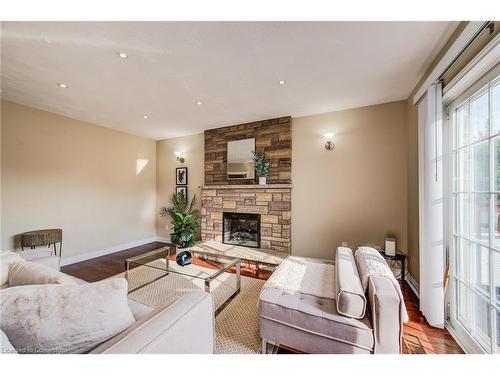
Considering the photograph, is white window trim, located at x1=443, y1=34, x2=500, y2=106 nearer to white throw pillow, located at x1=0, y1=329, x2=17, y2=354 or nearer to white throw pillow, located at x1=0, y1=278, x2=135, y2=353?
white throw pillow, located at x1=0, y1=278, x2=135, y2=353

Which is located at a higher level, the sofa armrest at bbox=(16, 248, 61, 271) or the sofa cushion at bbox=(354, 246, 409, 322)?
the sofa cushion at bbox=(354, 246, 409, 322)

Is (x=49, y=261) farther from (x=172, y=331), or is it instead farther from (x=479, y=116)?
(x=479, y=116)

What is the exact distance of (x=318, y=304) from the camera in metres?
1.41

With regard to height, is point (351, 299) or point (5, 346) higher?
point (5, 346)

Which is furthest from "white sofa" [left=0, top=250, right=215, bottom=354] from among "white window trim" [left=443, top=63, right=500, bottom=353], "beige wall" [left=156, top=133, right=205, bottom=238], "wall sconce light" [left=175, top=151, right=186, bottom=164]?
"wall sconce light" [left=175, top=151, right=186, bottom=164]

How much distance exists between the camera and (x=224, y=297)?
2227mm

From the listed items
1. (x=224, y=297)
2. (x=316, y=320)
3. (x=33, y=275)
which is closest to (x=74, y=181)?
(x=33, y=275)

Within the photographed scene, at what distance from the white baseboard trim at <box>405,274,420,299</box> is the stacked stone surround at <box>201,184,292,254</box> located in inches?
62.6

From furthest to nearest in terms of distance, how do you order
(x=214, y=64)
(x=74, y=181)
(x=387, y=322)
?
1. (x=74, y=181)
2. (x=214, y=64)
3. (x=387, y=322)

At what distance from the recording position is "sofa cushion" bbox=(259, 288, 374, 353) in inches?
48.4

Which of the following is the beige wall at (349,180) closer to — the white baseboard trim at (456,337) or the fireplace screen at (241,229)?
the fireplace screen at (241,229)

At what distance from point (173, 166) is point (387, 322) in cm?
457
